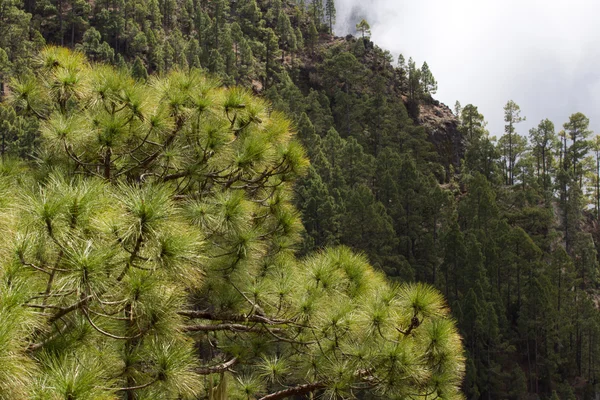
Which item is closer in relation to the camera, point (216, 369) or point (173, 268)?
point (173, 268)

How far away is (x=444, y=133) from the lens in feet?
133

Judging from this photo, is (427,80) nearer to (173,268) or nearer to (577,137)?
(577,137)

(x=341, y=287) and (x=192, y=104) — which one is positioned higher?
(x=192, y=104)

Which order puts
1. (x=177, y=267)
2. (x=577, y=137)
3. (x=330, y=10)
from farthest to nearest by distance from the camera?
(x=330, y=10), (x=577, y=137), (x=177, y=267)

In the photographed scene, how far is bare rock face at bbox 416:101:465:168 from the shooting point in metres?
39.0

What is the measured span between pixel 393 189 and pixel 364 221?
5.05 m

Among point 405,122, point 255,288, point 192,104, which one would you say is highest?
point 405,122

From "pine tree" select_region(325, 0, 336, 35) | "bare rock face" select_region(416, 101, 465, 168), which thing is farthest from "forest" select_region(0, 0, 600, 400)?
"pine tree" select_region(325, 0, 336, 35)

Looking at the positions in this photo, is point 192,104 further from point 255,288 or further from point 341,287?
point 341,287

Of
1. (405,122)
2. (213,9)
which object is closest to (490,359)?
(405,122)

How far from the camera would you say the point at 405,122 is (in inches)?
1452

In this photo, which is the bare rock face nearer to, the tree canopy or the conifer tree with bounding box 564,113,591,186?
the conifer tree with bounding box 564,113,591,186

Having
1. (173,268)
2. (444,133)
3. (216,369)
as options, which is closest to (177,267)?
(173,268)

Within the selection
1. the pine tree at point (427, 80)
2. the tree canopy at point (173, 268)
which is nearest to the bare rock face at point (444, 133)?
→ the pine tree at point (427, 80)
